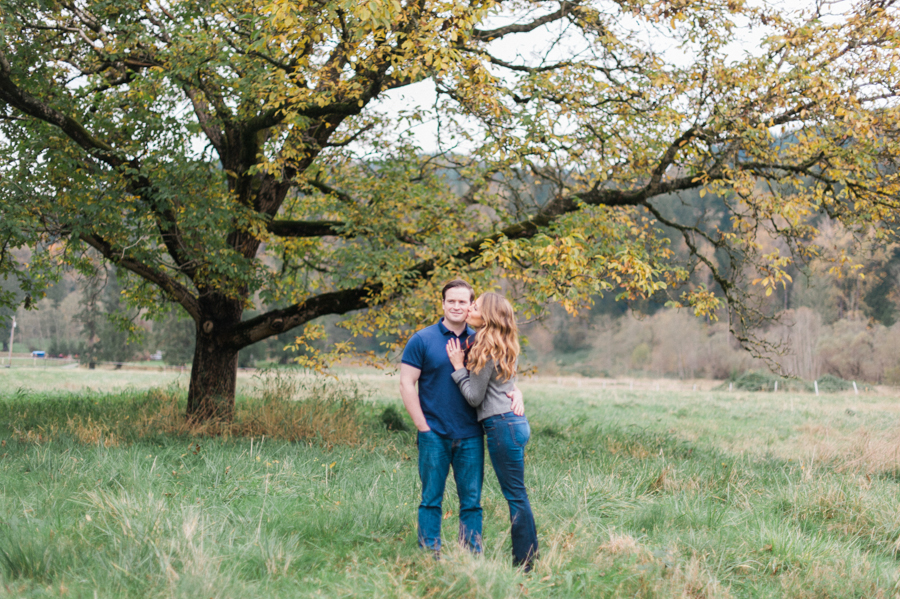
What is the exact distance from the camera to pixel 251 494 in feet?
17.0

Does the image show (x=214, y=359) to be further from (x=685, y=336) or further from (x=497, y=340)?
(x=685, y=336)

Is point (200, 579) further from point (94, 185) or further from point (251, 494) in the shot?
point (94, 185)

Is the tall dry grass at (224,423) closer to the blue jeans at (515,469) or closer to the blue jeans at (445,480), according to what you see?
the blue jeans at (445,480)

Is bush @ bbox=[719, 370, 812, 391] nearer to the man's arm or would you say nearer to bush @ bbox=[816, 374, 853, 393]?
bush @ bbox=[816, 374, 853, 393]

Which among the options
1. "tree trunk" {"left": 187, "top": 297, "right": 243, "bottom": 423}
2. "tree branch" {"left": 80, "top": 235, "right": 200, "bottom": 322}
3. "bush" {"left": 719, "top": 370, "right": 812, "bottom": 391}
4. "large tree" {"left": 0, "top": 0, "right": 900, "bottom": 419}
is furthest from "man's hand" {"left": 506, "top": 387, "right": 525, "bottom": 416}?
"bush" {"left": 719, "top": 370, "right": 812, "bottom": 391}

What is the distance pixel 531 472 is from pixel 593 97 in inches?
219

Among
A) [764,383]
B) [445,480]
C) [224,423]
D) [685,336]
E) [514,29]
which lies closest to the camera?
[445,480]

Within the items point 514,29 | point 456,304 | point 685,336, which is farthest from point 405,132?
point 685,336

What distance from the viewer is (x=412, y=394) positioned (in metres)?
3.77

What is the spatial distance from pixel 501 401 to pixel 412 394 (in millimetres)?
547

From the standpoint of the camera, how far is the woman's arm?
3768 millimetres

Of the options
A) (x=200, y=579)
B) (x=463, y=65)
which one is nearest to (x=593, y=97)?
(x=463, y=65)

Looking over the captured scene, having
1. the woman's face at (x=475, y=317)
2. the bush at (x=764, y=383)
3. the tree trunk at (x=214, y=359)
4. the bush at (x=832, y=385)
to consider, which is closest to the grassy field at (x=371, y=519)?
the tree trunk at (x=214, y=359)

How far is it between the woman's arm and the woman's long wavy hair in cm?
4
